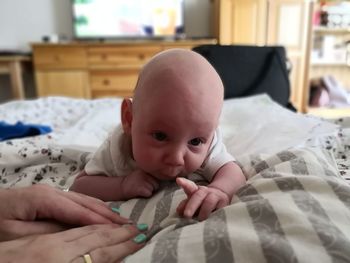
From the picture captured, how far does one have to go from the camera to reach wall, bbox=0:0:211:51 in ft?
11.8

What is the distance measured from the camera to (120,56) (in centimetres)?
318

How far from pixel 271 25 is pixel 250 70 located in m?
1.78

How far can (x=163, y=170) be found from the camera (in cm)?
58

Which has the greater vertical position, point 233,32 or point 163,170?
point 233,32

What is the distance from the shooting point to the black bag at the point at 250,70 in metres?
1.91

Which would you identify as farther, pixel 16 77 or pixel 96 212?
pixel 16 77

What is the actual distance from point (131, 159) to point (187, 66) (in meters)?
0.23

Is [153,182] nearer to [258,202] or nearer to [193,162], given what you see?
[193,162]

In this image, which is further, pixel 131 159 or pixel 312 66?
pixel 312 66

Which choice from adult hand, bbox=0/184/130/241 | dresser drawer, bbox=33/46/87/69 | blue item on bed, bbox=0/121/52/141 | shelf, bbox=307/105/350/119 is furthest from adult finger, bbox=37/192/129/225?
shelf, bbox=307/105/350/119

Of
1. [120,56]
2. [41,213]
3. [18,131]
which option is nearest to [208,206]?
[41,213]

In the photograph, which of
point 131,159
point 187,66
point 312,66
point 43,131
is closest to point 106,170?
point 131,159

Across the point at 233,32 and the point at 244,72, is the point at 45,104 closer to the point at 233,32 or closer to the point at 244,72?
the point at 244,72

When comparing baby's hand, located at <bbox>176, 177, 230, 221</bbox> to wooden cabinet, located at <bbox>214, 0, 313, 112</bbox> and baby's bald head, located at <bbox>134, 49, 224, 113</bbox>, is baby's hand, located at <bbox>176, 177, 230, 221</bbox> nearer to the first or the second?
baby's bald head, located at <bbox>134, 49, 224, 113</bbox>
